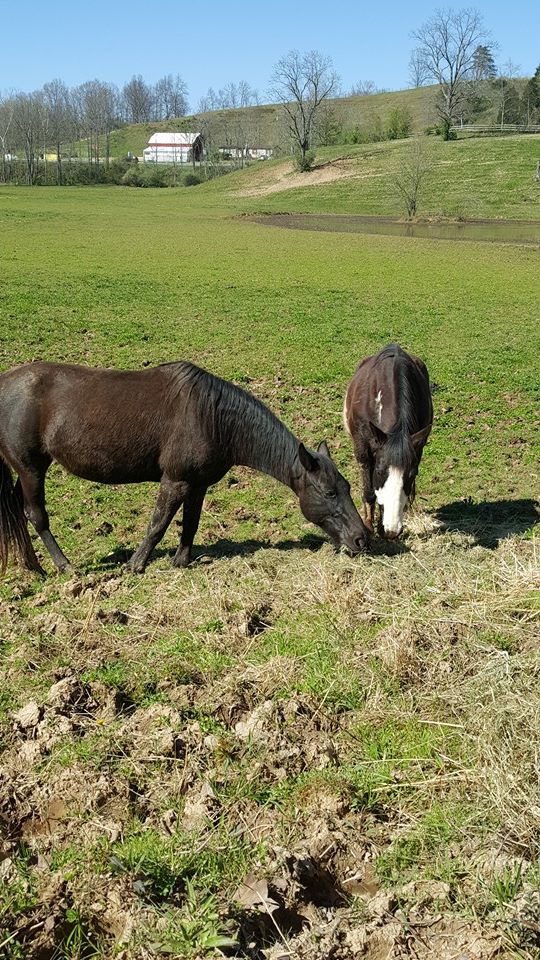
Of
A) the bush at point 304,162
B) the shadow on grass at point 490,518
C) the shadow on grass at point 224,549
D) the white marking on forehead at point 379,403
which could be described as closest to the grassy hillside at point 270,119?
the bush at point 304,162

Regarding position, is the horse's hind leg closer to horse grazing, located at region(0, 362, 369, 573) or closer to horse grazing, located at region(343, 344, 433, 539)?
horse grazing, located at region(0, 362, 369, 573)

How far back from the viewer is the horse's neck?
711 centimetres

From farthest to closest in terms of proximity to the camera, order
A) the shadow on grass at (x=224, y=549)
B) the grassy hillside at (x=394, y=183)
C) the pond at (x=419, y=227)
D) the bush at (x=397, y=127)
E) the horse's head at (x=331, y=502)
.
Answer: the bush at (x=397, y=127), the grassy hillside at (x=394, y=183), the pond at (x=419, y=227), the shadow on grass at (x=224, y=549), the horse's head at (x=331, y=502)

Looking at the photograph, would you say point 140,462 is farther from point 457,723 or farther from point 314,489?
point 457,723

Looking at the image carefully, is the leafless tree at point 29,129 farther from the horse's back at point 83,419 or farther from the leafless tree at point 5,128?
the horse's back at point 83,419

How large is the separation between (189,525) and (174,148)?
13594 centimetres

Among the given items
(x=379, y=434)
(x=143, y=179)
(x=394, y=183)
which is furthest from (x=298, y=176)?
(x=379, y=434)

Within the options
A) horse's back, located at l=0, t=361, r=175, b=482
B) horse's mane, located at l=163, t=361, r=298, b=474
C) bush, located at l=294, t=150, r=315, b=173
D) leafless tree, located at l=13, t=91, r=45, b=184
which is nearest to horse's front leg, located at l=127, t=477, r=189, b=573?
horse's back, located at l=0, t=361, r=175, b=482

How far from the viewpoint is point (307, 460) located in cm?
698

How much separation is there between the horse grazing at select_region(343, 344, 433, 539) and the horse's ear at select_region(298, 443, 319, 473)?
57 centimetres

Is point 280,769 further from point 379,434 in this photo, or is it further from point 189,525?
point 379,434

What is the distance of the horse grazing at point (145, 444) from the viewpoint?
22.6 ft

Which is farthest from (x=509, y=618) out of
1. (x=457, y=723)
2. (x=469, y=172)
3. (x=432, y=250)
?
(x=469, y=172)

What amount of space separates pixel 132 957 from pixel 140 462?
4534 millimetres
